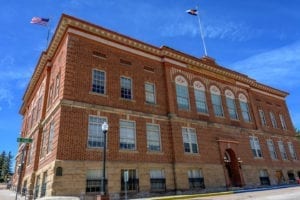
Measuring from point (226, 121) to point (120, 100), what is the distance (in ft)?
43.9

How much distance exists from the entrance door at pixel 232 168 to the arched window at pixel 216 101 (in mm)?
4240

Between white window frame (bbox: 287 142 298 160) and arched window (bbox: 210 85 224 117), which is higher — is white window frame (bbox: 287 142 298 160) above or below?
below

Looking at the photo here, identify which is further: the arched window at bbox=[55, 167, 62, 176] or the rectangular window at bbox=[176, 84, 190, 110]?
the rectangular window at bbox=[176, 84, 190, 110]

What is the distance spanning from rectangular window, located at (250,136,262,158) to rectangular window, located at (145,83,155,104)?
1426cm

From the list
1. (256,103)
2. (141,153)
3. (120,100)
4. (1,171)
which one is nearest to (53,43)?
(120,100)

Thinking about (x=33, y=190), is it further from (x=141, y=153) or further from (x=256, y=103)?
(x=256, y=103)

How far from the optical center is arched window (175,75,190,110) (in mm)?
25219

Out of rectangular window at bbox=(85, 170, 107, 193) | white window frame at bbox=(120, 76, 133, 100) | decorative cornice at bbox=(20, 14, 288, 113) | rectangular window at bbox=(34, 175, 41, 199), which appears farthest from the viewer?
white window frame at bbox=(120, 76, 133, 100)

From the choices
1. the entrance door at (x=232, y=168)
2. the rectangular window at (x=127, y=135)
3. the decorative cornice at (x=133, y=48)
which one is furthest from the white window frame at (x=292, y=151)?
the rectangular window at (x=127, y=135)

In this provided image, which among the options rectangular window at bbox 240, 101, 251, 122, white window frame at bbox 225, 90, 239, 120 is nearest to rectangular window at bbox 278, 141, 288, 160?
rectangular window at bbox 240, 101, 251, 122

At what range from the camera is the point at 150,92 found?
23.7 m

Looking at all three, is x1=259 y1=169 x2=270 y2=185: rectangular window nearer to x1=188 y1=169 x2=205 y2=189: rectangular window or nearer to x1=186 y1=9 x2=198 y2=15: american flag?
x1=188 y1=169 x2=205 y2=189: rectangular window

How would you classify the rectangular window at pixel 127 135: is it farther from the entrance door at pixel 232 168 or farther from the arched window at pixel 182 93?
the entrance door at pixel 232 168

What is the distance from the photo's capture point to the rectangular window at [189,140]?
77.0ft
